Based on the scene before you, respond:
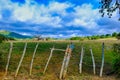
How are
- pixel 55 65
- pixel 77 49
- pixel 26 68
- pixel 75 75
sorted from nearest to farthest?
pixel 75 75 → pixel 26 68 → pixel 55 65 → pixel 77 49

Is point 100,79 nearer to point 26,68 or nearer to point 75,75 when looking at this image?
point 75,75

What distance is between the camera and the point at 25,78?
26.9m

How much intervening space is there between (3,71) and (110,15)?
417 inches

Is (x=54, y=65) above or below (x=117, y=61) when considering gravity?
below

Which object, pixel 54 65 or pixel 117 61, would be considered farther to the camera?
pixel 54 65

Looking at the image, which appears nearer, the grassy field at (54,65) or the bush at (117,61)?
the bush at (117,61)

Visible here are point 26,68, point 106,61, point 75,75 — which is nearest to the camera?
point 75,75

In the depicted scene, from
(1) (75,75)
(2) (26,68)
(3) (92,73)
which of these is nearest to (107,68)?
(3) (92,73)

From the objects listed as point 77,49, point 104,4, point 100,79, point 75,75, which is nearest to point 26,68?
point 75,75

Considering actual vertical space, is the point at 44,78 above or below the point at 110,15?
below

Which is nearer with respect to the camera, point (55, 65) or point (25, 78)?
point (25, 78)

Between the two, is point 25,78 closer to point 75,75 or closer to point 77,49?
point 75,75

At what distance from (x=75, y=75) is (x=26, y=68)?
4.86 metres

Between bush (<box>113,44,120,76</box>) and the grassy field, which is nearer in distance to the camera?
bush (<box>113,44,120,76</box>)
